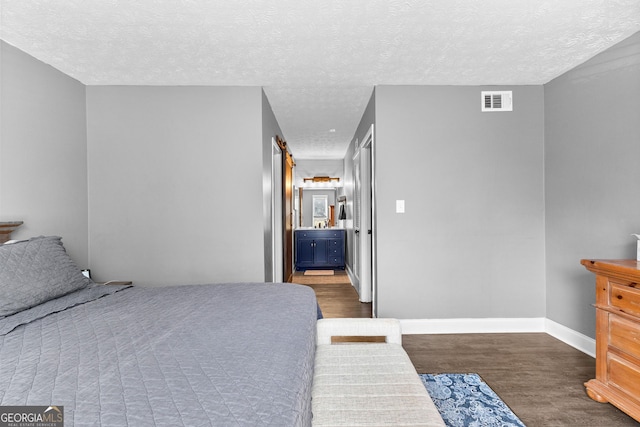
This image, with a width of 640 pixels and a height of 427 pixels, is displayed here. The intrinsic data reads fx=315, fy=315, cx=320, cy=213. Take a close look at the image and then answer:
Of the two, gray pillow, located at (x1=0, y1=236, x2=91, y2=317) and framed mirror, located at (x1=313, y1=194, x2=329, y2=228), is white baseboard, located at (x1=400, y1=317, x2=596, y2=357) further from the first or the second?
framed mirror, located at (x1=313, y1=194, x2=329, y2=228)

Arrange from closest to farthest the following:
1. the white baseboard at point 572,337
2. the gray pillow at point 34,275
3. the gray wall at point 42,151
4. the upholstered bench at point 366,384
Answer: the upholstered bench at point 366,384, the gray pillow at point 34,275, the gray wall at point 42,151, the white baseboard at point 572,337

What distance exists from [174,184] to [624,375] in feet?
12.2

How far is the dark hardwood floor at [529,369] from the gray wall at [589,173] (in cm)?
41

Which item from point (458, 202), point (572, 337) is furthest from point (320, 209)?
point (572, 337)

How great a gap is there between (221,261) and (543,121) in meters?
3.59

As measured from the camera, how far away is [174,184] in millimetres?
3193

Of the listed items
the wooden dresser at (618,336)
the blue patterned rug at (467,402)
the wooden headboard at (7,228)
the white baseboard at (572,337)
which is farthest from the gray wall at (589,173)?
the wooden headboard at (7,228)

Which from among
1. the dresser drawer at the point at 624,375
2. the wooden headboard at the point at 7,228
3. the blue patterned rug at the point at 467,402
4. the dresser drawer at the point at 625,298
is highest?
the wooden headboard at the point at 7,228


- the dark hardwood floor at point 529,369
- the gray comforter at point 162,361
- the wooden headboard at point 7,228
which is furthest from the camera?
the wooden headboard at point 7,228

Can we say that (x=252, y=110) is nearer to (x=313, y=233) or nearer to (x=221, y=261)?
(x=221, y=261)

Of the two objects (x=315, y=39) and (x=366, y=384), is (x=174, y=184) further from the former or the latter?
(x=366, y=384)

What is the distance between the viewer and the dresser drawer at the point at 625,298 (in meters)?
1.76

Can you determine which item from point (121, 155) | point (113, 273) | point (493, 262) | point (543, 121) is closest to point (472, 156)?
point (543, 121)

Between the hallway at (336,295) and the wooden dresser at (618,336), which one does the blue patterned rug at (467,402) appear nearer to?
the wooden dresser at (618,336)
